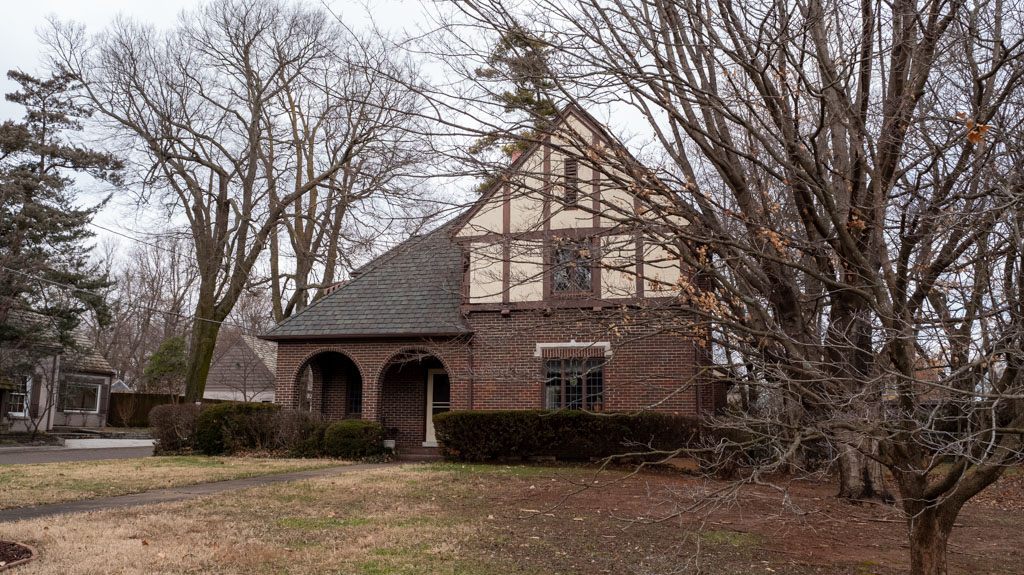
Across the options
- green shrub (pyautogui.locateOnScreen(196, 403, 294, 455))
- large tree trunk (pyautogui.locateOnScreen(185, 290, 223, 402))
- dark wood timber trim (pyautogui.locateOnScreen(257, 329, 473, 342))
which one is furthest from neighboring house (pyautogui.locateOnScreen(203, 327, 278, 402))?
green shrub (pyautogui.locateOnScreen(196, 403, 294, 455))

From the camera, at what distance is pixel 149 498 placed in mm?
10367

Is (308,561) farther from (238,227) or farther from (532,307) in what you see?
(238,227)

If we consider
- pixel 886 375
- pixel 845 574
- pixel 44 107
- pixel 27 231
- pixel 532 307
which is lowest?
pixel 845 574

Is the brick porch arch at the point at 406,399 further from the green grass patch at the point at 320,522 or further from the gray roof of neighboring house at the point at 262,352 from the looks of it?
the gray roof of neighboring house at the point at 262,352

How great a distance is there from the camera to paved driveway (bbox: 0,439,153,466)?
63.4 ft

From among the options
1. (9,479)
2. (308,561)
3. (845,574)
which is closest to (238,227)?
(9,479)

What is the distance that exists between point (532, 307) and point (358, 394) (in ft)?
20.5

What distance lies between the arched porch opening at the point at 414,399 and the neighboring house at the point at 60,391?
14.2m

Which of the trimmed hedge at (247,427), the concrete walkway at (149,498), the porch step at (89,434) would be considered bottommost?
the concrete walkway at (149,498)

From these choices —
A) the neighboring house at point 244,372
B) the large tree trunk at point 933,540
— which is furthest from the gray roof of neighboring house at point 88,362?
the large tree trunk at point 933,540

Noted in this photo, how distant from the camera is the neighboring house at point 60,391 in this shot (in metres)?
29.2

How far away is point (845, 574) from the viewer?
672cm

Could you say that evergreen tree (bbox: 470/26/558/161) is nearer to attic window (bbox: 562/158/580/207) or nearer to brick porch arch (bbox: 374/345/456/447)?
attic window (bbox: 562/158/580/207)

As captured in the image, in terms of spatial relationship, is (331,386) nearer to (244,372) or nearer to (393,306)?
(393,306)
